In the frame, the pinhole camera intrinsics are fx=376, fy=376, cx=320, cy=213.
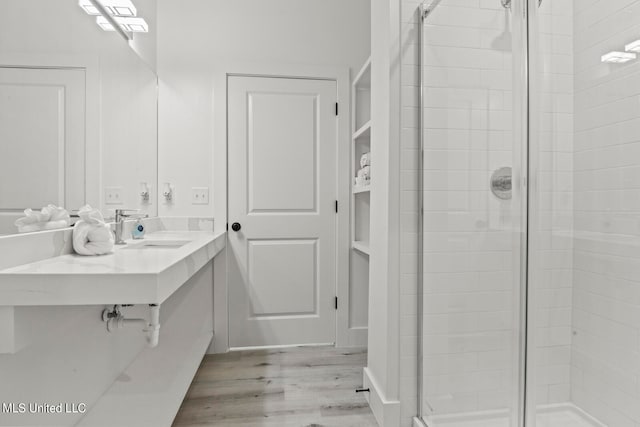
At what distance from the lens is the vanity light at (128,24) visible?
1881 mm

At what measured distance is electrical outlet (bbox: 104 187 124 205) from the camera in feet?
6.17

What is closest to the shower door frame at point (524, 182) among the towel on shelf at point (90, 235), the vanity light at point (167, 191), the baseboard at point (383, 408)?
the baseboard at point (383, 408)

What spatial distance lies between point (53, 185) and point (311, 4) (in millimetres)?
2129

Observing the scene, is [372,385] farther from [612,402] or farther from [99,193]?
[99,193]

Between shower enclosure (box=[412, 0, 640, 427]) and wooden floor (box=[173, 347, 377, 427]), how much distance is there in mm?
613

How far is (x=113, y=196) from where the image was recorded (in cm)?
197

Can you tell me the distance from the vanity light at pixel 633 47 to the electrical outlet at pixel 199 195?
7.60 ft

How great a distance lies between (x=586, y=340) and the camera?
111cm

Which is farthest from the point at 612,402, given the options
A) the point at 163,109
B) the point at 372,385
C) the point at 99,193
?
the point at 163,109

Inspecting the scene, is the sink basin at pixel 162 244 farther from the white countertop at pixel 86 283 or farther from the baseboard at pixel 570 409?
the baseboard at pixel 570 409

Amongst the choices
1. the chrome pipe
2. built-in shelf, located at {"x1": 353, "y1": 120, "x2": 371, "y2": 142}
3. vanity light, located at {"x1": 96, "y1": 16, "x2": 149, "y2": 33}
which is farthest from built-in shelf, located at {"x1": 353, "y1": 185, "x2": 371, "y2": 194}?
vanity light, located at {"x1": 96, "y1": 16, "x2": 149, "y2": 33}

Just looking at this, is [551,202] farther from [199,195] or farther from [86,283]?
[199,195]

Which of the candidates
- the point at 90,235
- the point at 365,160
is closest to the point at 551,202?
the point at 365,160

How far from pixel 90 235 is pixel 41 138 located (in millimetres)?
384
